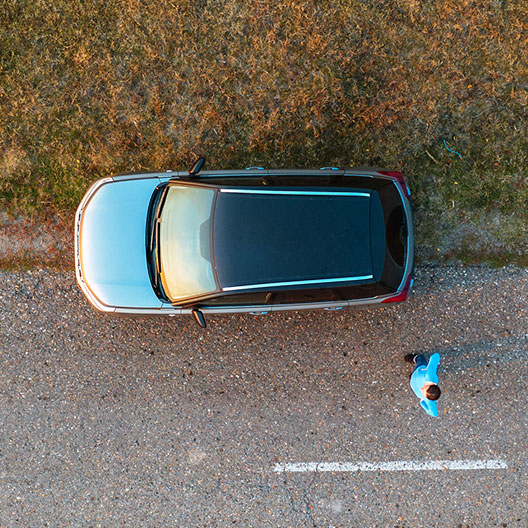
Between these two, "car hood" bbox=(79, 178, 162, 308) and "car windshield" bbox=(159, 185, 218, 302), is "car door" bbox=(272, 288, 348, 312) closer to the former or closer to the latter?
"car windshield" bbox=(159, 185, 218, 302)

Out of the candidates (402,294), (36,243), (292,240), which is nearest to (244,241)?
(292,240)

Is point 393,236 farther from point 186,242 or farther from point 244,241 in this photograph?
→ point 186,242

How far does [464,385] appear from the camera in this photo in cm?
507

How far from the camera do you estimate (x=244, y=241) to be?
4.00 metres

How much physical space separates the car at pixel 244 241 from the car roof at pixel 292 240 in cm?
1

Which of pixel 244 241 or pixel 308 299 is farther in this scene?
pixel 308 299

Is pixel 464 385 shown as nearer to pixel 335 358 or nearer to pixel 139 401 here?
pixel 335 358

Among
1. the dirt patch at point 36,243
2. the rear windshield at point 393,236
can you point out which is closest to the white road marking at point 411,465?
the rear windshield at point 393,236

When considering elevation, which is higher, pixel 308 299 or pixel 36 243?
pixel 36 243

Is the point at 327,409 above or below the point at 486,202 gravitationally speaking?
below

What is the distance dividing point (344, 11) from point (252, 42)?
1200mm

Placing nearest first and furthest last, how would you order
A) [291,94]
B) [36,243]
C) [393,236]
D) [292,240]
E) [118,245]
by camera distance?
[292,240] → [393,236] → [118,245] → [291,94] → [36,243]

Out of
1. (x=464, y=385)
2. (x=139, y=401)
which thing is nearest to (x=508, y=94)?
(x=464, y=385)

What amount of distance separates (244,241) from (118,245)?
4.89ft
